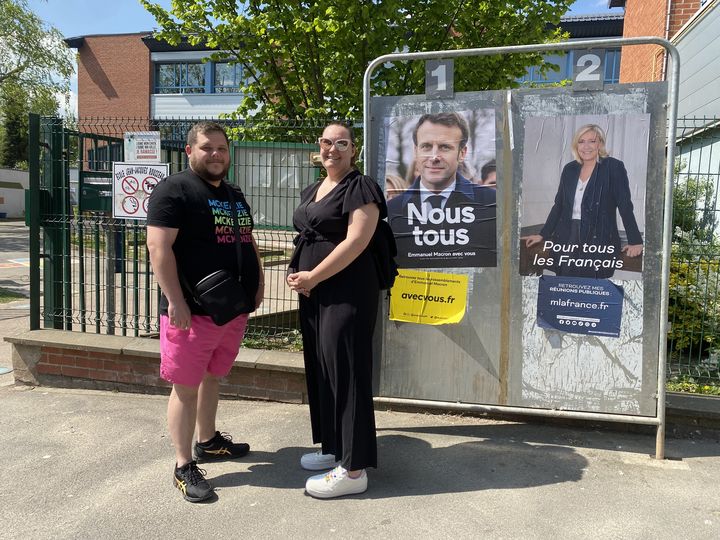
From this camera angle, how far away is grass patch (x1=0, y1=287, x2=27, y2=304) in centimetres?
980

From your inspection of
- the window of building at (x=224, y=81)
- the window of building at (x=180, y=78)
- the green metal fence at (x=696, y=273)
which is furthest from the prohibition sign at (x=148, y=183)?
the window of building at (x=180, y=78)

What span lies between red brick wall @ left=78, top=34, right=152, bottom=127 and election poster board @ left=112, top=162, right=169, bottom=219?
30.8 meters

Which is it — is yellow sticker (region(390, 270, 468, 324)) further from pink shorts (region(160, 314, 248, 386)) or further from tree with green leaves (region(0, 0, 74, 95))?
tree with green leaves (region(0, 0, 74, 95))

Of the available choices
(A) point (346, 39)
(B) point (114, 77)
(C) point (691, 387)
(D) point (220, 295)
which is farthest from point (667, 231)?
(B) point (114, 77)

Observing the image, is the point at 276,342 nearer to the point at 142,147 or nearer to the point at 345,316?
the point at 142,147

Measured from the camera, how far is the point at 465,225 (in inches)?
148

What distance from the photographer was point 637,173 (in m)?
3.45

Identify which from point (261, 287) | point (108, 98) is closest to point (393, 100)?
point (261, 287)

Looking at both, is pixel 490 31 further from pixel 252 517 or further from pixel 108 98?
pixel 108 98

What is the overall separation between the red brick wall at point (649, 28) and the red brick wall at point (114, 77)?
26.6m

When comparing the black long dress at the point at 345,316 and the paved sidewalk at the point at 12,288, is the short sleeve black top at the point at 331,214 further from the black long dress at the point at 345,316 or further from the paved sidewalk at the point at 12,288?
the paved sidewalk at the point at 12,288

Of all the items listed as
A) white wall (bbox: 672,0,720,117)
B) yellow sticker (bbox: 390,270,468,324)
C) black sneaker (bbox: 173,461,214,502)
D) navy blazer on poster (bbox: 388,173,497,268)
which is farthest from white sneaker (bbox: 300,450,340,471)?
white wall (bbox: 672,0,720,117)

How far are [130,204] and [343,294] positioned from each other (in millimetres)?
2795

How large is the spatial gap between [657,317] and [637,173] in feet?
2.90
